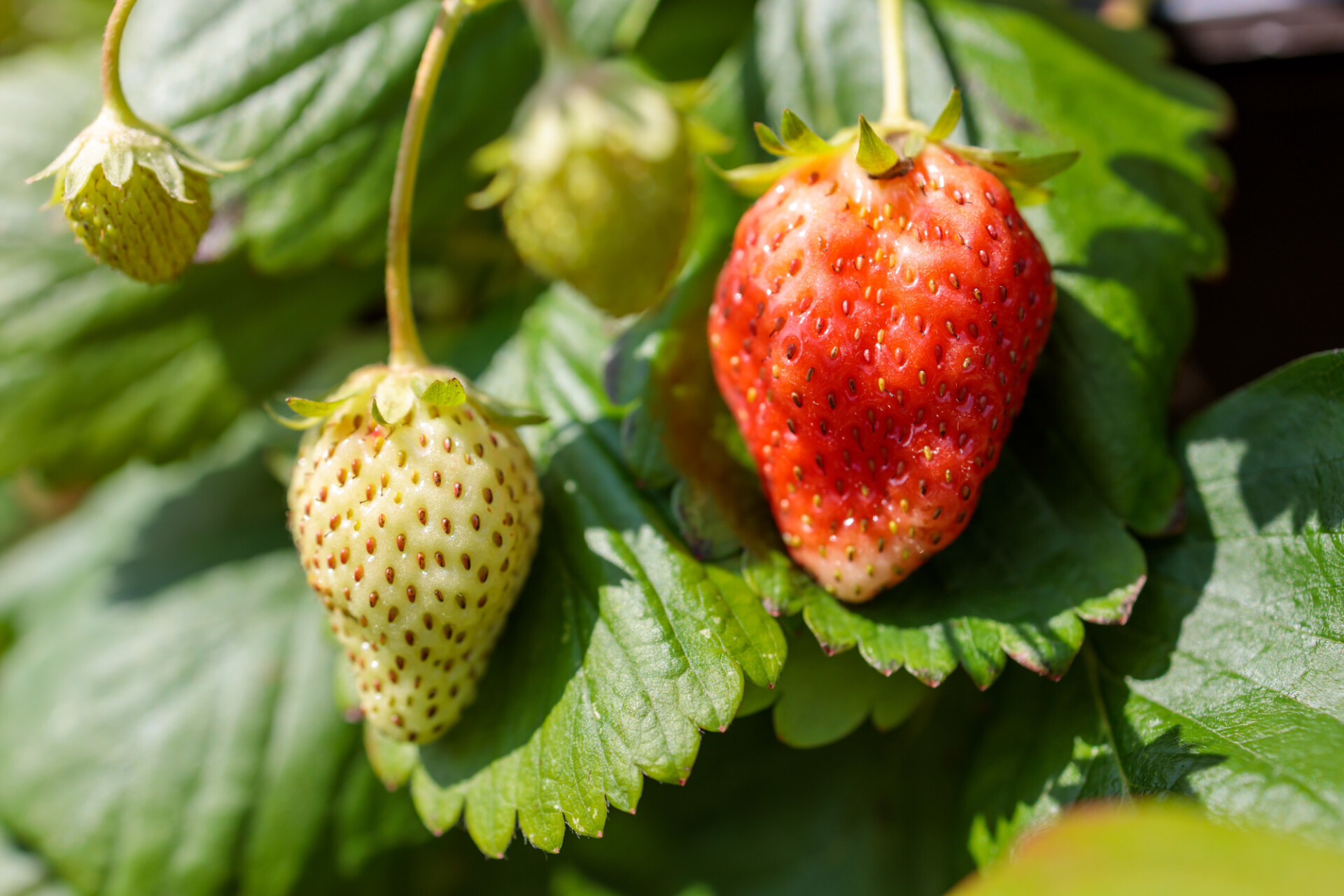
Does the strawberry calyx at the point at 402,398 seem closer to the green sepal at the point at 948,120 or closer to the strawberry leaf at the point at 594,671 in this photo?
the strawberry leaf at the point at 594,671

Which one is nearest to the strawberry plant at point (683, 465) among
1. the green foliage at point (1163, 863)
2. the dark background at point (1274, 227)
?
the green foliage at point (1163, 863)

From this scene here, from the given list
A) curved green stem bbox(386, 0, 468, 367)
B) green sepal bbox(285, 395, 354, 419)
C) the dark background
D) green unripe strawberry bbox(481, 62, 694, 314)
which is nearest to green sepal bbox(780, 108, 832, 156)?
green unripe strawberry bbox(481, 62, 694, 314)

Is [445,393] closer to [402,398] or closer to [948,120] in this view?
[402,398]

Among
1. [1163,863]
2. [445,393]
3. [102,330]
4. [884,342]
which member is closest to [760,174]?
[884,342]

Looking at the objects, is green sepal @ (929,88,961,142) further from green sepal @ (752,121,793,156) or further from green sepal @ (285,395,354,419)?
green sepal @ (285,395,354,419)

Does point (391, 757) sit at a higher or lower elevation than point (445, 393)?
lower

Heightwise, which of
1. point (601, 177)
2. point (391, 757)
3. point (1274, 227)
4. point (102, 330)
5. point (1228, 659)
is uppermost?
point (601, 177)
